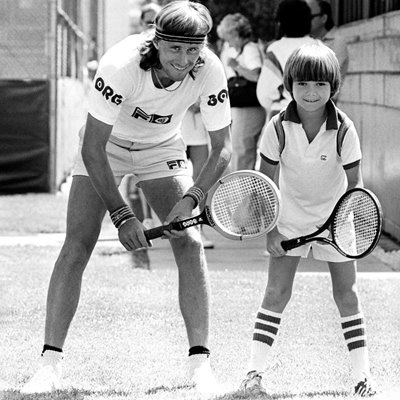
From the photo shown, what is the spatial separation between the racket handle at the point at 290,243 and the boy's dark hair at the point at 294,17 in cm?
440

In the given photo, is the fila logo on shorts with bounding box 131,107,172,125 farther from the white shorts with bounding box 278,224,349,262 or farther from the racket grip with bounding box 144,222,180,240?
the white shorts with bounding box 278,224,349,262

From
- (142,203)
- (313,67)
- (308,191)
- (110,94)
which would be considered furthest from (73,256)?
(142,203)

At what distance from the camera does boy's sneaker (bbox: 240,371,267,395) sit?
5145mm

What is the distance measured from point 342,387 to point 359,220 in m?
0.77

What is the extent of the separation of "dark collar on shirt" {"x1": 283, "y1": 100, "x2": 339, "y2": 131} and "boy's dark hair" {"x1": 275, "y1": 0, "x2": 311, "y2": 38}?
405 cm

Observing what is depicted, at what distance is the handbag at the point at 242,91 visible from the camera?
1112cm

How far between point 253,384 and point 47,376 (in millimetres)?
867

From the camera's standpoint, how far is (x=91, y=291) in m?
7.82

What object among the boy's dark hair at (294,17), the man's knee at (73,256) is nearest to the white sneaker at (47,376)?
the man's knee at (73,256)

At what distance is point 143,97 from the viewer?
5219mm

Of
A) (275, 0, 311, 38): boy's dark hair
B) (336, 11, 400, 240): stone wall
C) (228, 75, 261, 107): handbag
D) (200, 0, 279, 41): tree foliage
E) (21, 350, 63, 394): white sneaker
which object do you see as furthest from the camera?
(200, 0, 279, 41): tree foliage

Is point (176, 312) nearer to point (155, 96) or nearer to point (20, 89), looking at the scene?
point (155, 96)

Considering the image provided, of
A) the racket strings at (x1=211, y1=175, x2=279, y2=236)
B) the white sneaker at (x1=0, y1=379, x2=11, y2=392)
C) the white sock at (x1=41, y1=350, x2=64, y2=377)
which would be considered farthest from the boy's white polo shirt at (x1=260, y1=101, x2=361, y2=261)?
the white sneaker at (x1=0, y1=379, x2=11, y2=392)

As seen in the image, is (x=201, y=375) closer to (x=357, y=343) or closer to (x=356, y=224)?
(x=357, y=343)
